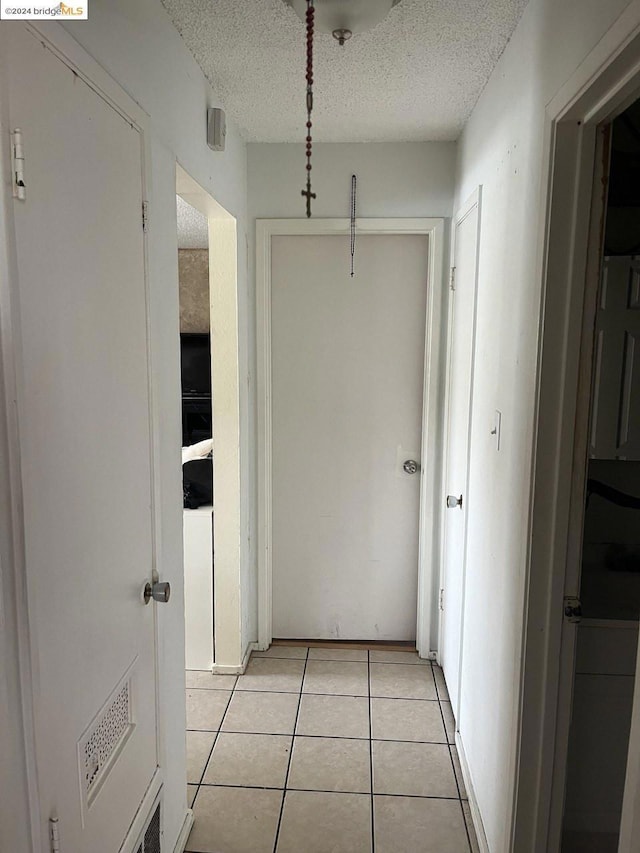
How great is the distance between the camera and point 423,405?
9.77 ft

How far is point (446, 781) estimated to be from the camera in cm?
217

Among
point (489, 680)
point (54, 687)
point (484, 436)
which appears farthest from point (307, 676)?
point (54, 687)

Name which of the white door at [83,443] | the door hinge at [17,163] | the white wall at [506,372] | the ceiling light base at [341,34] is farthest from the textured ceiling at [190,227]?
the door hinge at [17,163]

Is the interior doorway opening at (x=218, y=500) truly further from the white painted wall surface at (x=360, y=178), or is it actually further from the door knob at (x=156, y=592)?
the door knob at (x=156, y=592)

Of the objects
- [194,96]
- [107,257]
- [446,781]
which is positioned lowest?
[446,781]

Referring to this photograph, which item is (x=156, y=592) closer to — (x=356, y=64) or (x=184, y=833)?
(x=184, y=833)

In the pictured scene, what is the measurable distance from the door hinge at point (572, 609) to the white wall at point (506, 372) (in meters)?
0.10

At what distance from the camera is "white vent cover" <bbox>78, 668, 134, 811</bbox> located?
46.2 inches

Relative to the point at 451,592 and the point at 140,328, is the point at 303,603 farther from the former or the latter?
the point at 140,328

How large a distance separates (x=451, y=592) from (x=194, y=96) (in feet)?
7.14

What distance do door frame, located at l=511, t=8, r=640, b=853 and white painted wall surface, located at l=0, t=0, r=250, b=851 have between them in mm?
953

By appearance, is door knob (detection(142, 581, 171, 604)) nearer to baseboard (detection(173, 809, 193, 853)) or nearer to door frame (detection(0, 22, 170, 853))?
door frame (detection(0, 22, 170, 853))

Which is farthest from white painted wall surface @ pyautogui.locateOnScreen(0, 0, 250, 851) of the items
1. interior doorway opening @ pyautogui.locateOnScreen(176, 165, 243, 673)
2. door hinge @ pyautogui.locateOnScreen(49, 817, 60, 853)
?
door hinge @ pyautogui.locateOnScreen(49, 817, 60, 853)

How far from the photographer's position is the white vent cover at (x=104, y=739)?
3.85ft
